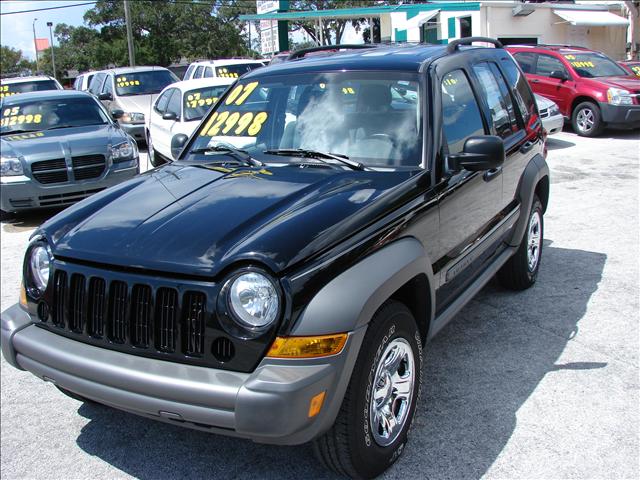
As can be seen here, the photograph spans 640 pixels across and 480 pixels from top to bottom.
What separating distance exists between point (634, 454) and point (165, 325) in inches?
88.5

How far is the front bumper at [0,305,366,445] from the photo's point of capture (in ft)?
7.88

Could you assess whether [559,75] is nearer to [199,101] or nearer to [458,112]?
[199,101]

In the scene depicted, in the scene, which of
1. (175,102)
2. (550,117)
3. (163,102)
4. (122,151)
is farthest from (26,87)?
(550,117)

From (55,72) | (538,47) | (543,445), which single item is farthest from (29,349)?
(55,72)

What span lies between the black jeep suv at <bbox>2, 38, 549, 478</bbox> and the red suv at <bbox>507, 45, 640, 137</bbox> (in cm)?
990

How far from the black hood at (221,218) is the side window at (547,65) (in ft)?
39.3

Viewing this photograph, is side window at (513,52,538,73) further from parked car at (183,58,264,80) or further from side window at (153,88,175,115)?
side window at (153,88,175,115)

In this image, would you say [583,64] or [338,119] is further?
[583,64]

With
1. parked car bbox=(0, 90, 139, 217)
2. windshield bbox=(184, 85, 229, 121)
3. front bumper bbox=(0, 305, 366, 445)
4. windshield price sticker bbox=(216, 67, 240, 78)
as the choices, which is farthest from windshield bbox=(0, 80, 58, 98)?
front bumper bbox=(0, 305, 366, 445)

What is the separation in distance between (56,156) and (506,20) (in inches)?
786

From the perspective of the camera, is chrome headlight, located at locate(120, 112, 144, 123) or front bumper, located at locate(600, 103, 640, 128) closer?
front bumper, located at locate(600, 103, 640, 128)

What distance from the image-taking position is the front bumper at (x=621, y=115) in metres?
12.7

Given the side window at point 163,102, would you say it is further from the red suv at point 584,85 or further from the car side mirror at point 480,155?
the car side mirror at point 480,155

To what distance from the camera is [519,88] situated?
5.14m
